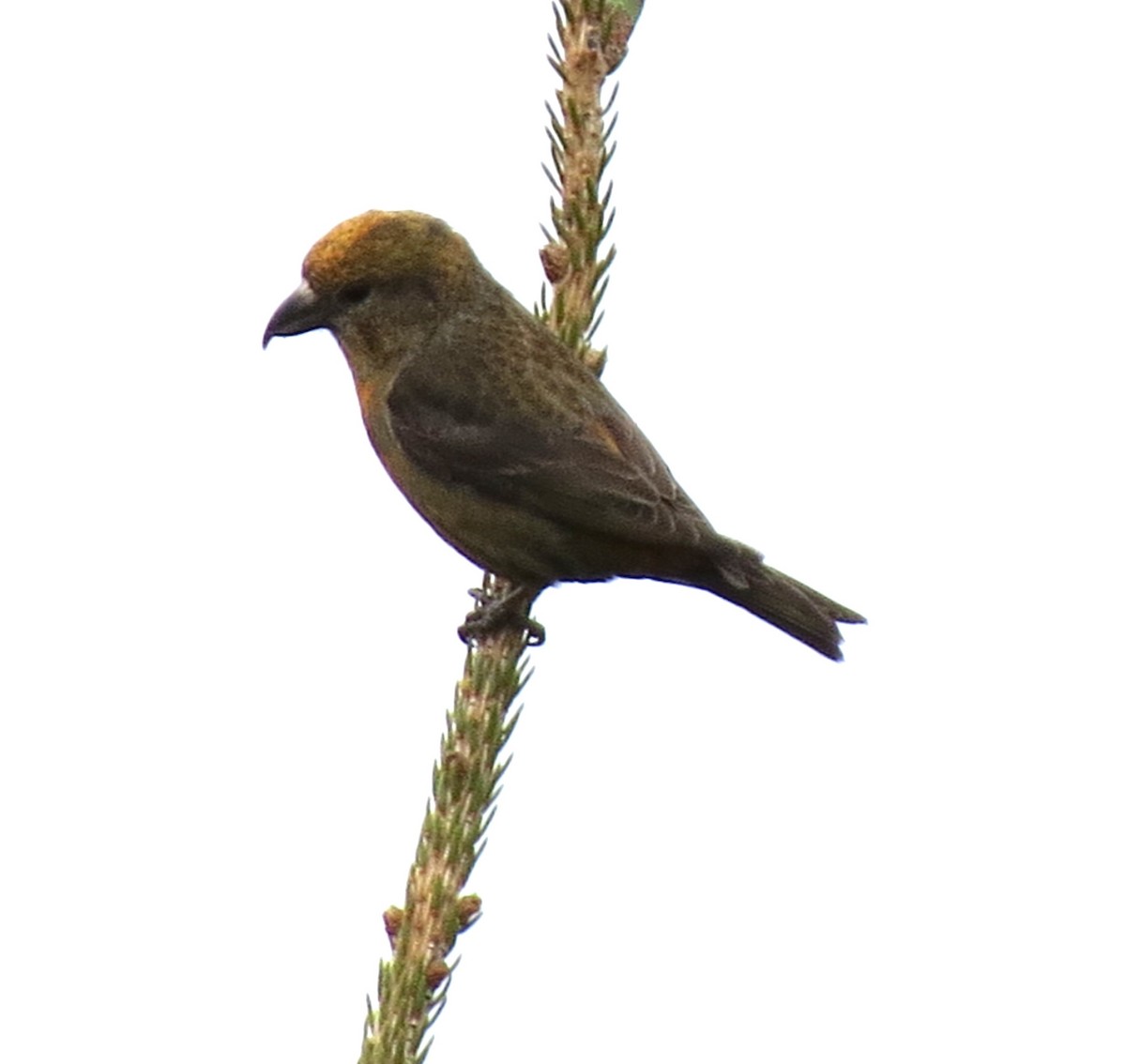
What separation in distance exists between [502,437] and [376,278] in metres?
0.65

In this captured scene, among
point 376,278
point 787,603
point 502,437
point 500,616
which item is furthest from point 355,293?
point 787,603

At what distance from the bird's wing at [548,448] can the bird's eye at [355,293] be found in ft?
1.19

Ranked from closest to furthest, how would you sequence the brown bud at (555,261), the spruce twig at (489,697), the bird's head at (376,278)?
the spruce twig at (489,697)
the brown bud at (555,261)
the bird's head at (376,278)

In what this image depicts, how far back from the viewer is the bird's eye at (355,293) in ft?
17.1

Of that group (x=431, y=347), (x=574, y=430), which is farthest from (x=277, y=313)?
(x=574, y=430)

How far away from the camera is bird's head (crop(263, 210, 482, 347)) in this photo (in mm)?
5148

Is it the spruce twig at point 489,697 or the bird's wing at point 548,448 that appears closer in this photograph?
Result: the spruce twig at point 489,697

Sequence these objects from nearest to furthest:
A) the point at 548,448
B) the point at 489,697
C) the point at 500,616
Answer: the point at 489,697, the point at 500,616, the point at 548,448

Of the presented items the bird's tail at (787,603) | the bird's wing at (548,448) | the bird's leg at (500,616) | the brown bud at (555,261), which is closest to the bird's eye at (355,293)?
the bird's wing at (548,448)

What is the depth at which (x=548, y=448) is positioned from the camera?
490cm

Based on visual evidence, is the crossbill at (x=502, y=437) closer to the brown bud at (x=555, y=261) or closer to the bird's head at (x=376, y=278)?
the bird's head at (x=376, y=278)

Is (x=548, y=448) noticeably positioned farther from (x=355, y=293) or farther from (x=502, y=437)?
(x=355, y=293)

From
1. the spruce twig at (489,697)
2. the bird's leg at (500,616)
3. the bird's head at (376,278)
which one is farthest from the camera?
the bird's head at (376,278)

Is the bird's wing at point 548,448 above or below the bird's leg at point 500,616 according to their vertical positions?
above
